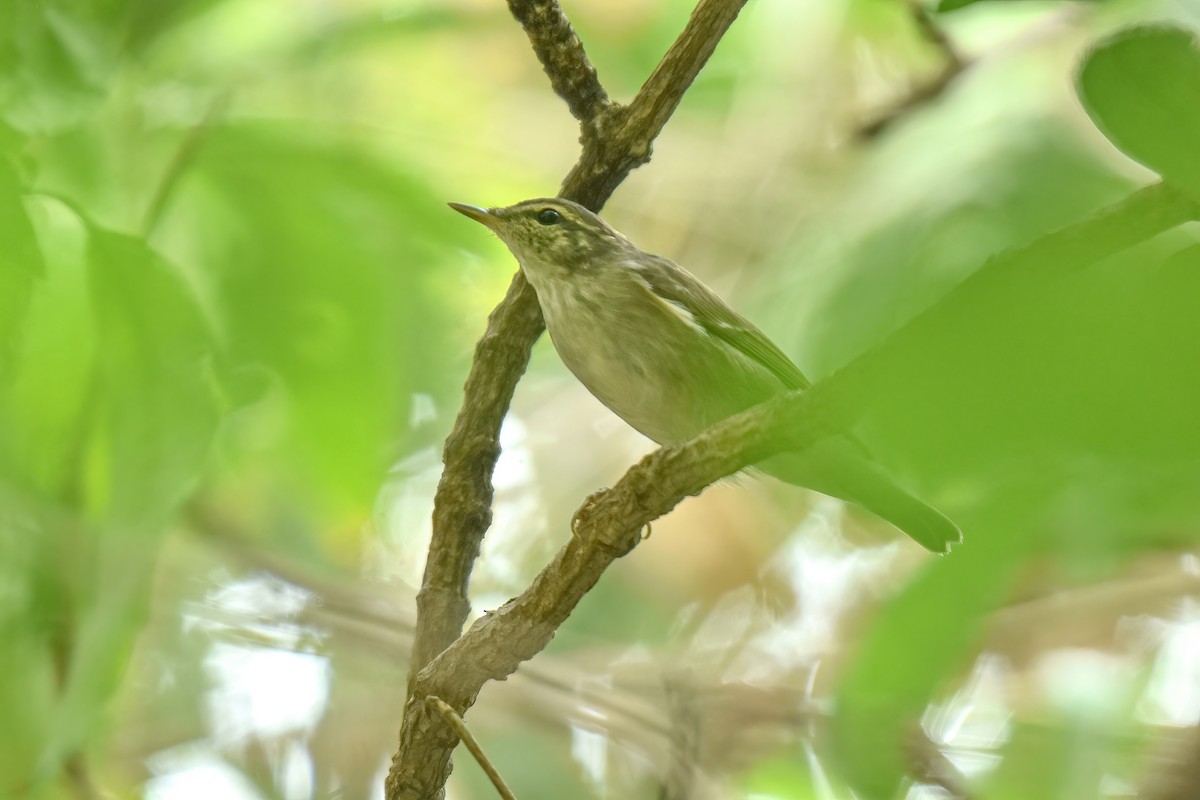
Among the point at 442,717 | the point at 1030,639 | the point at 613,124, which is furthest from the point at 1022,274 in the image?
the point at 1030,639

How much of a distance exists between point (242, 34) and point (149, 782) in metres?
2.15

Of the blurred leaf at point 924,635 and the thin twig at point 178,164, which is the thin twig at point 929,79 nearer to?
the thin twig at point 178,164

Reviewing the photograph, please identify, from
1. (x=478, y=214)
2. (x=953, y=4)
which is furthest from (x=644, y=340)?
(x=953, y=4)

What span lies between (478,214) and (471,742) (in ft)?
5.27

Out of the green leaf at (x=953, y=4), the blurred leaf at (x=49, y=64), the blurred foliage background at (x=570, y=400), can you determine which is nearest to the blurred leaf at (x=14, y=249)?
A: the blurred foliage background at (x=570, y=400)

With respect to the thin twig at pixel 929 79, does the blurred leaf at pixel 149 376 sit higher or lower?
higher

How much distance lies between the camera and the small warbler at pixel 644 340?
302 cm

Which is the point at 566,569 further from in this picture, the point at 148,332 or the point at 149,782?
the point at 149,782

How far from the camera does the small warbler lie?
119 inches

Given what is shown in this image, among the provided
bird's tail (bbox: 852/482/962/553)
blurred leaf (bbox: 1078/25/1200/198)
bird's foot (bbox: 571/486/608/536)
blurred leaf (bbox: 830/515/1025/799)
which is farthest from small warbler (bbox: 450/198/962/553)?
blurred leaf (bbox: 1078/25/1200/198)

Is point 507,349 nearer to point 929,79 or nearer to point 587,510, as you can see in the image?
point 587,510

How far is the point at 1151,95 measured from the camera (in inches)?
24.0

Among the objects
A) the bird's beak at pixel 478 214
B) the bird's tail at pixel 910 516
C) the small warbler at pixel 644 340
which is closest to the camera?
the bird's tail at pixel 910 516

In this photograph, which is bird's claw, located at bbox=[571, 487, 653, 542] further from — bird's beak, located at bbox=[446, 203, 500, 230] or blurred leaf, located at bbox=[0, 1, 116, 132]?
blurred leaf, located at bbox=[0, 1, 116, 132]
